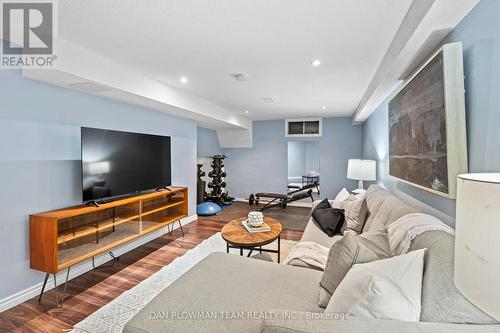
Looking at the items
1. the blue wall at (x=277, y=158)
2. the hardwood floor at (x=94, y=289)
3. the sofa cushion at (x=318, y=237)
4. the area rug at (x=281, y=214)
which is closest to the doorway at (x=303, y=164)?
the blue wall at (x=277, y=158)

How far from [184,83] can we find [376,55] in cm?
229

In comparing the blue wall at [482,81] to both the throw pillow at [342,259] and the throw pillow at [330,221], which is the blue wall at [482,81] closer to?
the throw pillow at [342,259]

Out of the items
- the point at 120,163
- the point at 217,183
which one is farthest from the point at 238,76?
the point at 217,183

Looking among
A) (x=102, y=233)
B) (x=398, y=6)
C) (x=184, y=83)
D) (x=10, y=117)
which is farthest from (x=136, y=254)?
(x=398, y=6)

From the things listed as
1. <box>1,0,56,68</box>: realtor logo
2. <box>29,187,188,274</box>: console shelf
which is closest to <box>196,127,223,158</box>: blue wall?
<box>29,187,188,274</box>: console shelf

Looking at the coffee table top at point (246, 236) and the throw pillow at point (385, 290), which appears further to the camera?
the coffee table top at point (246, 236)

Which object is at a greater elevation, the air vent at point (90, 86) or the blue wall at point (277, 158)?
the air vent at point (90, 86)

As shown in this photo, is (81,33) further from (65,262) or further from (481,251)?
(481,251)

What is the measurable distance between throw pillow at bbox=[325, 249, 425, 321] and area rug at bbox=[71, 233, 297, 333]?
1787 mm

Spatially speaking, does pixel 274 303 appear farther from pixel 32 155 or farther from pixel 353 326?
pixel 32 155

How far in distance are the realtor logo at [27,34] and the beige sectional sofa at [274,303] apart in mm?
2046

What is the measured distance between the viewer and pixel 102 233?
2.83m

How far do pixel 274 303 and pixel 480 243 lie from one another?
1025 millimetres

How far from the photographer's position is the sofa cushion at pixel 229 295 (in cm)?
A: 113
